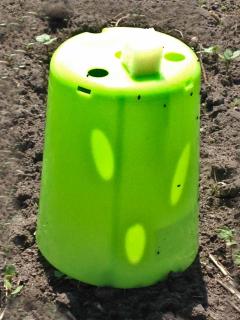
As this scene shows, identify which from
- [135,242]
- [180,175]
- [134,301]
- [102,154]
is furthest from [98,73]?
[134,301]

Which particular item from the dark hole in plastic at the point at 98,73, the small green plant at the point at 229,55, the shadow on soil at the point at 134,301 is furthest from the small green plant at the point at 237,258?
the small green plant at the point at 229,55

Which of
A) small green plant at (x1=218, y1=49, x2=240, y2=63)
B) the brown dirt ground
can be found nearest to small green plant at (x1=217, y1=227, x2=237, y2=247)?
the brown dirt ground

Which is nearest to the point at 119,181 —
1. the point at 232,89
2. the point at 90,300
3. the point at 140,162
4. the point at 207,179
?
the point at 140,162

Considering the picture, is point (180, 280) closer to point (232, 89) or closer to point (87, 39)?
point (87, 39)

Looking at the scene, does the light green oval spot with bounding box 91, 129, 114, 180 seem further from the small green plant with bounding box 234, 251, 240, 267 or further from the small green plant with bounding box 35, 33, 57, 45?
the small green plant with bounding box 35, 33, 57, 45

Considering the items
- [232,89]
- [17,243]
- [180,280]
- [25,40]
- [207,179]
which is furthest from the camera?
[25,40]

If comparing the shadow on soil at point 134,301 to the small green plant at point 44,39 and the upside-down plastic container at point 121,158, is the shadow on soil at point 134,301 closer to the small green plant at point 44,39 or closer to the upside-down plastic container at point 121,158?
the upside-down plastic container at point 121,158

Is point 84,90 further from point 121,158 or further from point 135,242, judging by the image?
point 135,242
